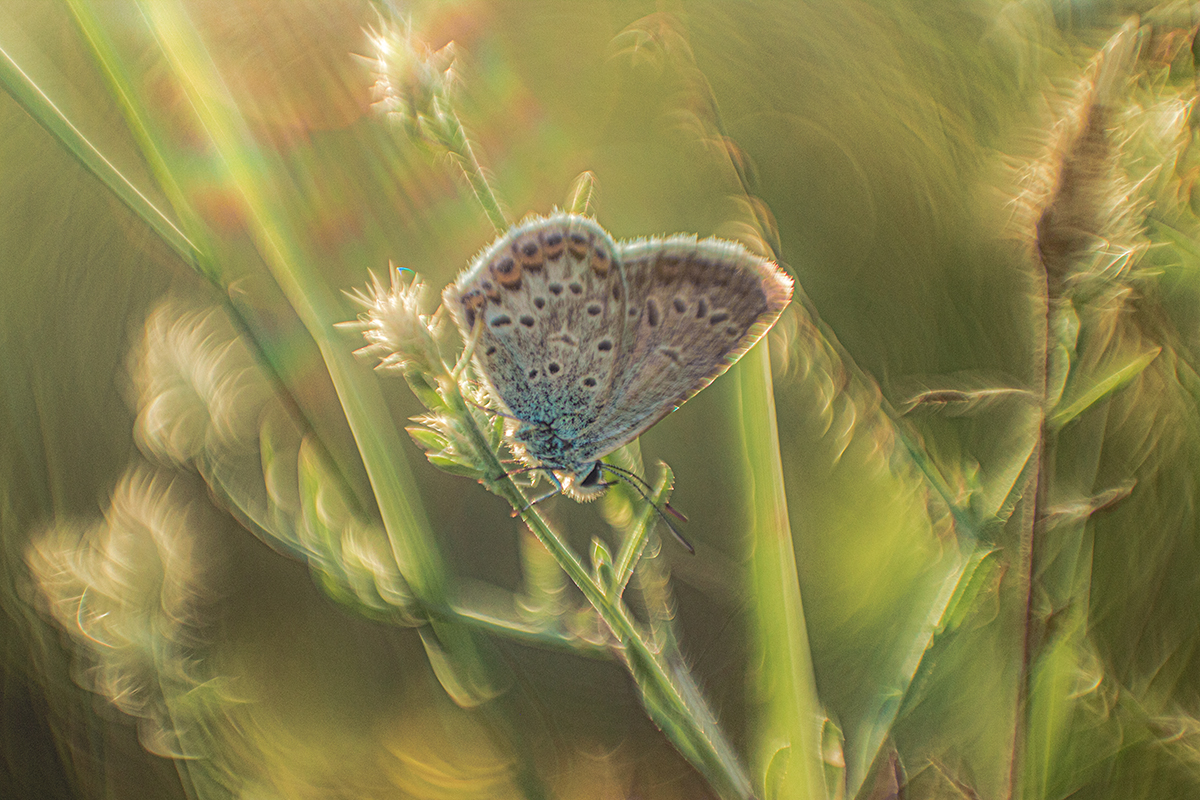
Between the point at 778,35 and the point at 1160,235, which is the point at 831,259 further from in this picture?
the point at 1160,235

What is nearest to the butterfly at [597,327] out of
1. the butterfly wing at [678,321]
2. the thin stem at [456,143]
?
the butterfly wing at [678,321]

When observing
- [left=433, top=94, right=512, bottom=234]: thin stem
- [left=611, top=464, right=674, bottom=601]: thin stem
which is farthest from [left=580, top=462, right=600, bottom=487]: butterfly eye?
[left=433, top=94, right=512, bottom=234]: thin stem

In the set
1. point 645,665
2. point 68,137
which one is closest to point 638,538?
point 645,665

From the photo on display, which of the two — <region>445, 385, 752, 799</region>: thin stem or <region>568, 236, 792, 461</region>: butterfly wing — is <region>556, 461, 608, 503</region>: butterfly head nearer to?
<region>568, 236, 792, 461</region>: butterfly wing

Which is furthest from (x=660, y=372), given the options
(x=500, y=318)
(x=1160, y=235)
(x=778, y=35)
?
(x=778, y=35)

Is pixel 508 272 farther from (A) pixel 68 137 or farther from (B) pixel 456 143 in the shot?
(A) pixel 68 137

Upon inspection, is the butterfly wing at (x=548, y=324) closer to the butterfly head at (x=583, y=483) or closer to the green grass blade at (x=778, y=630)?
the butterfly head at (x=583, y=483)
